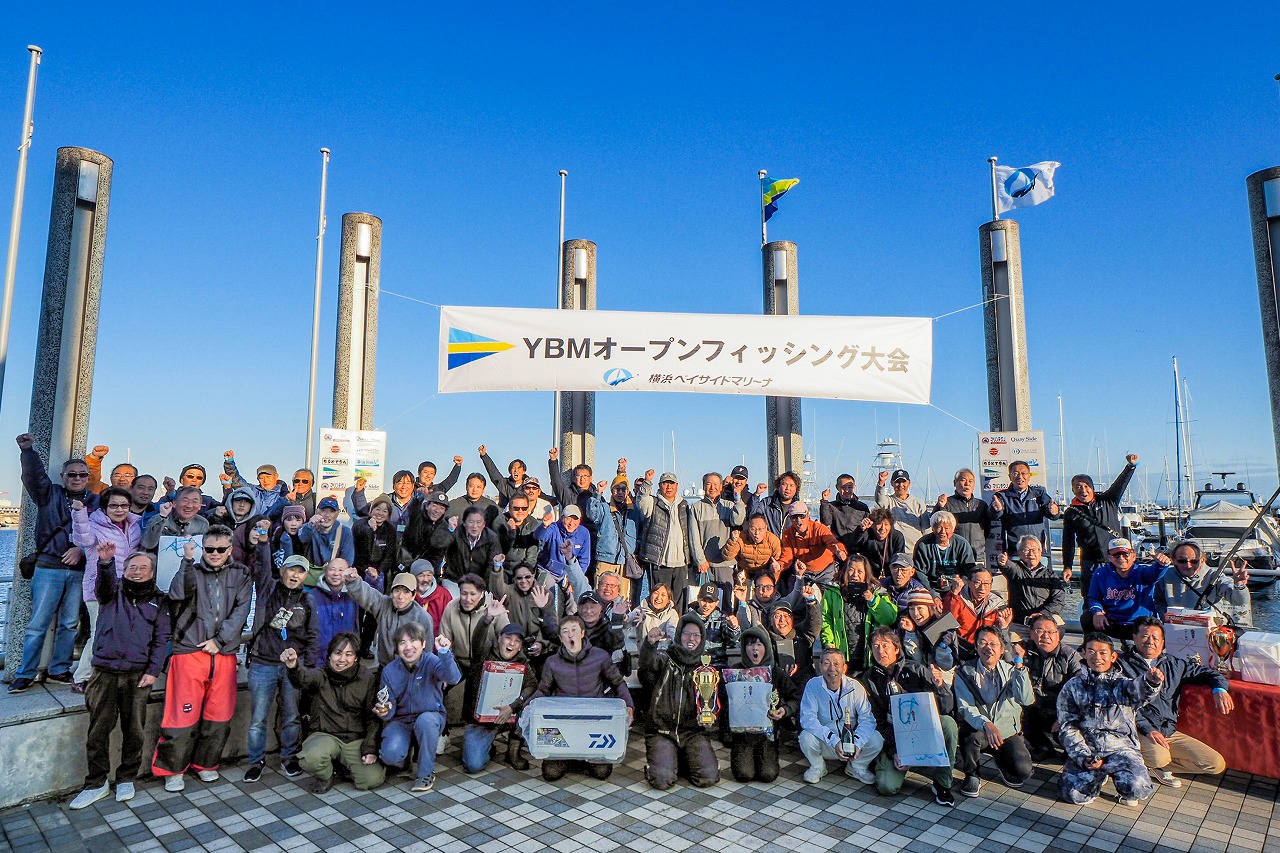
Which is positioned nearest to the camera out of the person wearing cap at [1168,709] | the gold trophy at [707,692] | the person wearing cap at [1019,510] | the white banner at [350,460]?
the person wearing cap at [1168,709]

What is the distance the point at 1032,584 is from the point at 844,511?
2.02 meters

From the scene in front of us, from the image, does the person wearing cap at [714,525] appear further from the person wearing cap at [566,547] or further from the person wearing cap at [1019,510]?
the person wearing cap at [1019,510]

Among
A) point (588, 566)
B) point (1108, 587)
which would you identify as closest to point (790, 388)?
point (588, 566)

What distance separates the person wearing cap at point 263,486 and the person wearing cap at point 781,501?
5.10 metres

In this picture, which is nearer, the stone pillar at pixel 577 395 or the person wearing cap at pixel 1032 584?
the person wearing cap at pixel 1032 584

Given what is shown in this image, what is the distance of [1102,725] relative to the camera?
5.68m

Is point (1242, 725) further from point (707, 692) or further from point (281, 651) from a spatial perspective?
point (281, 651)

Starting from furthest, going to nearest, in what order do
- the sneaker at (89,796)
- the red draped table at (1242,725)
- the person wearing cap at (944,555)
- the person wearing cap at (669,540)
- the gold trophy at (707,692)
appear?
the person wearing cap at (669,540) → the person wearing cap at (944,555) → the gold trophy at (707,692) → the red draped table at (1242,725) → the sneaker at (89,796)

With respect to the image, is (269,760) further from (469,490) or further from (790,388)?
(790,388)

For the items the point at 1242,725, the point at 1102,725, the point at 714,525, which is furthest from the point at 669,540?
the point at 1242,725

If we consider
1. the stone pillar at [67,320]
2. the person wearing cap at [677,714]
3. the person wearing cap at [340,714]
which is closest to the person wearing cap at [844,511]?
the person wearing cap at [677,714]

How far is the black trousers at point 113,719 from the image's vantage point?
5.37 metres

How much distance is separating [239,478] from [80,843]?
11.8 feet

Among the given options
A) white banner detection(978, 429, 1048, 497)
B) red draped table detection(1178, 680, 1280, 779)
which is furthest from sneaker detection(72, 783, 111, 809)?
white banner detection(978, 429, 1048, 497)
